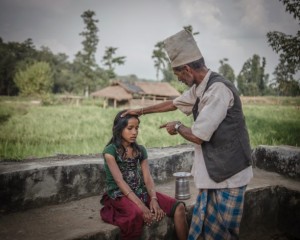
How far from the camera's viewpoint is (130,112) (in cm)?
234

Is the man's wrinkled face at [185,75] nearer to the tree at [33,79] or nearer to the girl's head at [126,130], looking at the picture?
the girl's head at [126,130]

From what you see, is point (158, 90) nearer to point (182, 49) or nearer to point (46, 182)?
point (46, 182)

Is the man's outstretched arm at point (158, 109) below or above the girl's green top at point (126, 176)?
above

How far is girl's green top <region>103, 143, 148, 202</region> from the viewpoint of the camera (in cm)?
223

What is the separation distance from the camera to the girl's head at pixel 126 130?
7.55 feet

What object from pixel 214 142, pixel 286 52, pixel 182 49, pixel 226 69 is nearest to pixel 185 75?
pixel 182 49

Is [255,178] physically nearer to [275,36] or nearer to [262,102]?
[275,36]

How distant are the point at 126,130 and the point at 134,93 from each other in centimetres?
2965

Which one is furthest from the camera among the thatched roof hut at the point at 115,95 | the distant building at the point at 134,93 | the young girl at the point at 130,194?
the distant building at the point at 134,93

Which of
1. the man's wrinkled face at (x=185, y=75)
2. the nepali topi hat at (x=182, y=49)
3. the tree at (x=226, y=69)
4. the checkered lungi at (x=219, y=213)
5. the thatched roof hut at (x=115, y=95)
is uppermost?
the tree at (x=226, y=69)

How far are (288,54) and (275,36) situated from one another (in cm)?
58

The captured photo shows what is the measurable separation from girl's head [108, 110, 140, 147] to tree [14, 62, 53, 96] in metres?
35.1

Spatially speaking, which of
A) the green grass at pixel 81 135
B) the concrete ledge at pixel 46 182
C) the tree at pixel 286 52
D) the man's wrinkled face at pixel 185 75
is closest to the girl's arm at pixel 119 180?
the concrete ledge at pixel 46 182

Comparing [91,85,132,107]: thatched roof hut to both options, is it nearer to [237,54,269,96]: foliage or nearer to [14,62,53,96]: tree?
[14,62,53,96]: tree
